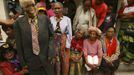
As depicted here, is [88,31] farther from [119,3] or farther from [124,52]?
[119,3]

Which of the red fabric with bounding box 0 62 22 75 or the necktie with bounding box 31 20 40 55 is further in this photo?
the red fabric with bounding box 0 62 22 75

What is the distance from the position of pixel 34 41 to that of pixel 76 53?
141 cm

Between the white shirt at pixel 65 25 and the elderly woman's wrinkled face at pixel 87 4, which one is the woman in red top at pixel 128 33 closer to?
the elderly woman's wrinkled face at pixel 87 4

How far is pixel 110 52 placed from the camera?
6.30m

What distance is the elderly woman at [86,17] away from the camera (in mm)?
6449

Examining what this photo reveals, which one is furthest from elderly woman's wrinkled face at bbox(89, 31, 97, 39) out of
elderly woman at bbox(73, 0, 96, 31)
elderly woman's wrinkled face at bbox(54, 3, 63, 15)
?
elderly woman's wrinkled face at bbox(54, 3, 63, 15)

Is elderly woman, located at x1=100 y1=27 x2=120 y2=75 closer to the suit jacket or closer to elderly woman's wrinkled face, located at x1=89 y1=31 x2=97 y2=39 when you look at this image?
elderly woman's wrinkled face, located at x1=89 y1=31 x2=97 y2=39

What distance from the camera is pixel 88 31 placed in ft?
20.3

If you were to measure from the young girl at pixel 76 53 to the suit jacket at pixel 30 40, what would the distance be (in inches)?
44.8

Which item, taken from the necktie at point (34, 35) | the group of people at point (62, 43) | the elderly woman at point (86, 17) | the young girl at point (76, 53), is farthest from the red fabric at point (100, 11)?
the necktie at point (34, 35)

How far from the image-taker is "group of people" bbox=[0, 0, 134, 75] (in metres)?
4.96

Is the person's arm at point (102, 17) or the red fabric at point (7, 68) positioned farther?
the person's arm at point (102, 17)

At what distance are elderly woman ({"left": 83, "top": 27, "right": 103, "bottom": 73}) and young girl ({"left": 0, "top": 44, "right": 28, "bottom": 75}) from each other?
4.07 ft

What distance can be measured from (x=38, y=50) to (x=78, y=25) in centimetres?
165
